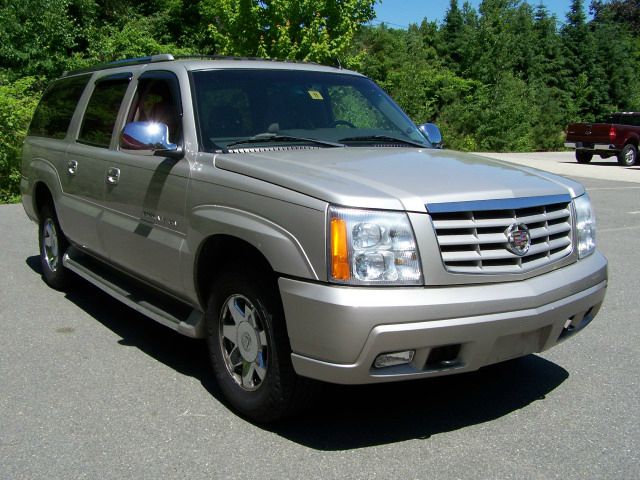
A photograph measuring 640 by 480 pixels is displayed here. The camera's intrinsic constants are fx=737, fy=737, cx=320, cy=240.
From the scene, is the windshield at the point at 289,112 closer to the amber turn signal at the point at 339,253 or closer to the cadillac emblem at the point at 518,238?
the amber turn signal at the point at 339,253

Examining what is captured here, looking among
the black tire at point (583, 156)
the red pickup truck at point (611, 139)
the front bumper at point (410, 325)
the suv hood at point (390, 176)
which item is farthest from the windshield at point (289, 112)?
the black tire at point (583, 156)

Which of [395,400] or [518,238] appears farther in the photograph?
[395,400]

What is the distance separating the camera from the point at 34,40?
22.9 m

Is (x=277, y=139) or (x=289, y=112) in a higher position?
(x=289, y=112)

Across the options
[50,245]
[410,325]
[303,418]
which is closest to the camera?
[410,325]

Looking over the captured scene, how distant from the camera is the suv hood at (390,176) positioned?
11.2 ft

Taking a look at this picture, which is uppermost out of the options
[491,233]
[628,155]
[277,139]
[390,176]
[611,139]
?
[277,139]

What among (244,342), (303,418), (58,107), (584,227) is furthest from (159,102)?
(584,227)

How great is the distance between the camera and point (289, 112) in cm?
473

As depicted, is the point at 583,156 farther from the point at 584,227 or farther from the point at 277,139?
the point at 277,139

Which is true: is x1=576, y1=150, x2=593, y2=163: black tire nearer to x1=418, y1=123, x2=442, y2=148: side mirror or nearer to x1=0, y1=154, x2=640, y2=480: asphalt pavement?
x1=0, y1=154, x2=640, y2=480: asphalt pavement

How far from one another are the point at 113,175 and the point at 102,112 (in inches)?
31.6

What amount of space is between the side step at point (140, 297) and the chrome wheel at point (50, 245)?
33cm

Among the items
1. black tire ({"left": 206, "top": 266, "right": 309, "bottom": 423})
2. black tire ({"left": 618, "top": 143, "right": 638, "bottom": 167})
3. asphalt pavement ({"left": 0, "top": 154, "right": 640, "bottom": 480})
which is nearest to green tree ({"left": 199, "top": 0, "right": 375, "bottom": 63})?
black tire ({"left": 618, "top": 143, "right": 638, "bottom": 167})
